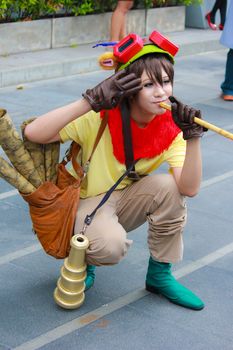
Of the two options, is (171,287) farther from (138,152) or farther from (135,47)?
(135,47)

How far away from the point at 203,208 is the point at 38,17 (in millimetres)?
5408

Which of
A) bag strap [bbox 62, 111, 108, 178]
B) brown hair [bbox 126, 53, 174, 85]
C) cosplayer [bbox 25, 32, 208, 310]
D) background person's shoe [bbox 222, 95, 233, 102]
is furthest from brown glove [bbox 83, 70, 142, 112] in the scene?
background person's shoe [bbox 222, 95, 233, 102]

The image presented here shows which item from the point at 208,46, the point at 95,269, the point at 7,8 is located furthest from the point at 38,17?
the point at 95,269

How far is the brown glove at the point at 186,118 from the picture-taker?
10.8ft

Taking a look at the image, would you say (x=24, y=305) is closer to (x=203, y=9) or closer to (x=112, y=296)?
(x=112, y=296)

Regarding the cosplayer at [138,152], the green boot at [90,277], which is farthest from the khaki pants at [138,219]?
the green boot at [90,277]

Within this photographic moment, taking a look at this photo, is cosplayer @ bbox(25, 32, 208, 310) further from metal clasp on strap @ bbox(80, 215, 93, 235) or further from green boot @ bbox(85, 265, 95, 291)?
green boot @ bbox(85, 265, 95, 291)

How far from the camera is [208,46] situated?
1121 centimetres

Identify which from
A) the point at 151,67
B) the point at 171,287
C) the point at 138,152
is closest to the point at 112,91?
the point at 151,67

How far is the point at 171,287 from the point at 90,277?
1.25ft

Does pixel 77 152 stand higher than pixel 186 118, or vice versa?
pixel 186 118

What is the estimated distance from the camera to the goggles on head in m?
3.45

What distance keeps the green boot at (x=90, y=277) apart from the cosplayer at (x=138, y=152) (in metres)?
0.14

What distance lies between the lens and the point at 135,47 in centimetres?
345
